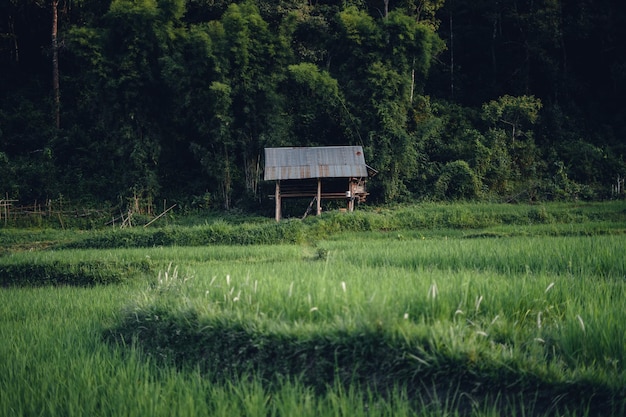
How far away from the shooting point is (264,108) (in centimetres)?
2139

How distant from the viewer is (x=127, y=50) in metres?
20.2

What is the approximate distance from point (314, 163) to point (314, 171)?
1.49 feet

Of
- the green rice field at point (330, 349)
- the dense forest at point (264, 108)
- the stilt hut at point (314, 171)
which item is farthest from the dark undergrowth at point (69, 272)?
the dense forest at point (264, 108)

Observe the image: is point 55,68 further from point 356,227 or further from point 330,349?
point 330,349

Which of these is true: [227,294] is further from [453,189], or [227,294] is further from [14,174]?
[14,174]

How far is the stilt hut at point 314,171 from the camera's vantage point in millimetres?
19281

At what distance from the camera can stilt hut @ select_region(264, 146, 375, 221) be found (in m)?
19.3

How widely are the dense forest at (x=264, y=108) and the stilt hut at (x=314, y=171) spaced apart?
1426 millimetres

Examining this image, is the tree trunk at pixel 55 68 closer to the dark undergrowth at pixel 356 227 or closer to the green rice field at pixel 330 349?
the dark undergrowth at pixel 356 227

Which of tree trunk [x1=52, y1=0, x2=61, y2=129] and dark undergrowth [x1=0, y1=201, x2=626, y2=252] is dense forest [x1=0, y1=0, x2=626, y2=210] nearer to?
tree trunk [x1=52, y1=0, x2=61, y2=129]

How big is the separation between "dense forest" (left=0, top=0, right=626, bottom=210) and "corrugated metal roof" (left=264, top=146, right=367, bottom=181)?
1451 millimetres

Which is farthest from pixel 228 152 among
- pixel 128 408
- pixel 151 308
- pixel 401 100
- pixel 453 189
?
pixel 128 408

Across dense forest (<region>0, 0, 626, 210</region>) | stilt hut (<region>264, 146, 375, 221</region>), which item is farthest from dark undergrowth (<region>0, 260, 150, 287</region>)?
dense forest (<region>0, 0, 626, 210</region>)

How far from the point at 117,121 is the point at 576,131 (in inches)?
915
